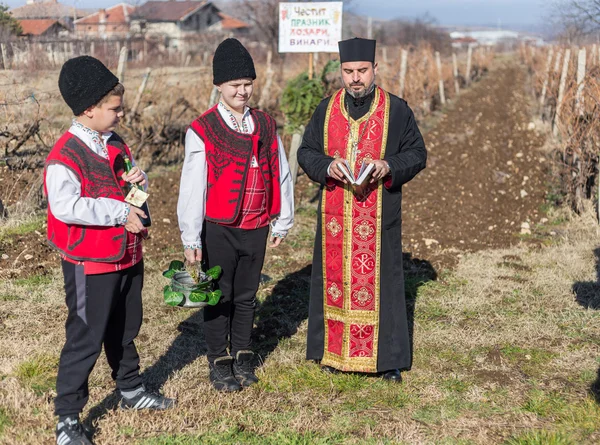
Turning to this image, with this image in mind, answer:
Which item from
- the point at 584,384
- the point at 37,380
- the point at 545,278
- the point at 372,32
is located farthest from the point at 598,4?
the point at 372,32

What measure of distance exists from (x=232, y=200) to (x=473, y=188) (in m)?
6.76

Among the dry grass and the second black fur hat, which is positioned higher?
the second black fur hat

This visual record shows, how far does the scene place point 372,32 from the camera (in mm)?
58938

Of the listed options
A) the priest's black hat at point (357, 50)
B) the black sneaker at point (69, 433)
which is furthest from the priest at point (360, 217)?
the black sneaker at point (69, 433)

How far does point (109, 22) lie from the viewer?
101 feet

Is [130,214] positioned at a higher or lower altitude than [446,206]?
higher

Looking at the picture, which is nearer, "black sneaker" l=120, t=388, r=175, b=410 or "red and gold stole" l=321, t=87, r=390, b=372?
"black sneaker" l=120, t=388, r=175, b=410

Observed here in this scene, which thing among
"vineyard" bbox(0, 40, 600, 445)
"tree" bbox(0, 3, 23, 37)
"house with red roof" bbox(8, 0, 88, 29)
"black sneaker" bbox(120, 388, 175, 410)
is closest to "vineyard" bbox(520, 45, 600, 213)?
"vineyard" bbox(0, 40, 600, 445)

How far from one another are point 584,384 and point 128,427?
2644 millimetres

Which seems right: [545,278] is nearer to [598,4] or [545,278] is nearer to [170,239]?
[170,239]

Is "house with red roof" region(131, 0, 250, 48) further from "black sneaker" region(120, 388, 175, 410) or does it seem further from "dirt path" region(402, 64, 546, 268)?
"black sneaker" region(120, 388, 175, 410)

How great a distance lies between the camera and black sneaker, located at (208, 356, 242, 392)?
394 centimetres

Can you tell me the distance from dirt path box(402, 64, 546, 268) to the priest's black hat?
3.17 meters

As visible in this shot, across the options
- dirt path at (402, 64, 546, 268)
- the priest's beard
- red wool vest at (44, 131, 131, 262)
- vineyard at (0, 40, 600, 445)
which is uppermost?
the priest's beard
